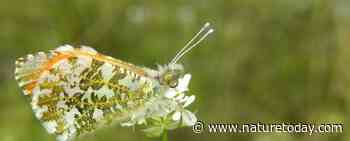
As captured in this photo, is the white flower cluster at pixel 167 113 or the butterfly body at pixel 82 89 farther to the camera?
the butterfly body at pixel 82 89

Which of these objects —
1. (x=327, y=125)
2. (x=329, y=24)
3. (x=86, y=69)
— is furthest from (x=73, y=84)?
(x=329, y=24)

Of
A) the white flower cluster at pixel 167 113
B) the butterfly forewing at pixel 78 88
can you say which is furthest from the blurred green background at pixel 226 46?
the white flower cluster at pixel 167 113

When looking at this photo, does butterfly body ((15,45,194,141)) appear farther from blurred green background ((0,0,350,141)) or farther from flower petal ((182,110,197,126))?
blurred green background ((0,0,350,141))

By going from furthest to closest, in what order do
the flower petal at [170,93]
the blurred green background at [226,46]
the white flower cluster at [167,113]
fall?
the blurred green background at [226,46] → the flower petal at [170,93] → the white flower cluster at [167,113]

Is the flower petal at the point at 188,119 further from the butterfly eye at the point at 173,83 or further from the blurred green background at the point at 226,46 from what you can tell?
the blurred green background at the point at 226,46

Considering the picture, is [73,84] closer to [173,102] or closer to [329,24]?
[173,102]

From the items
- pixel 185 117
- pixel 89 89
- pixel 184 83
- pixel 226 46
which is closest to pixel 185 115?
pixel 185 117

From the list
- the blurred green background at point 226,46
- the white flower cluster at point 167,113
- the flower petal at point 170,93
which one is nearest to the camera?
the white flower cluster at point 167,113
